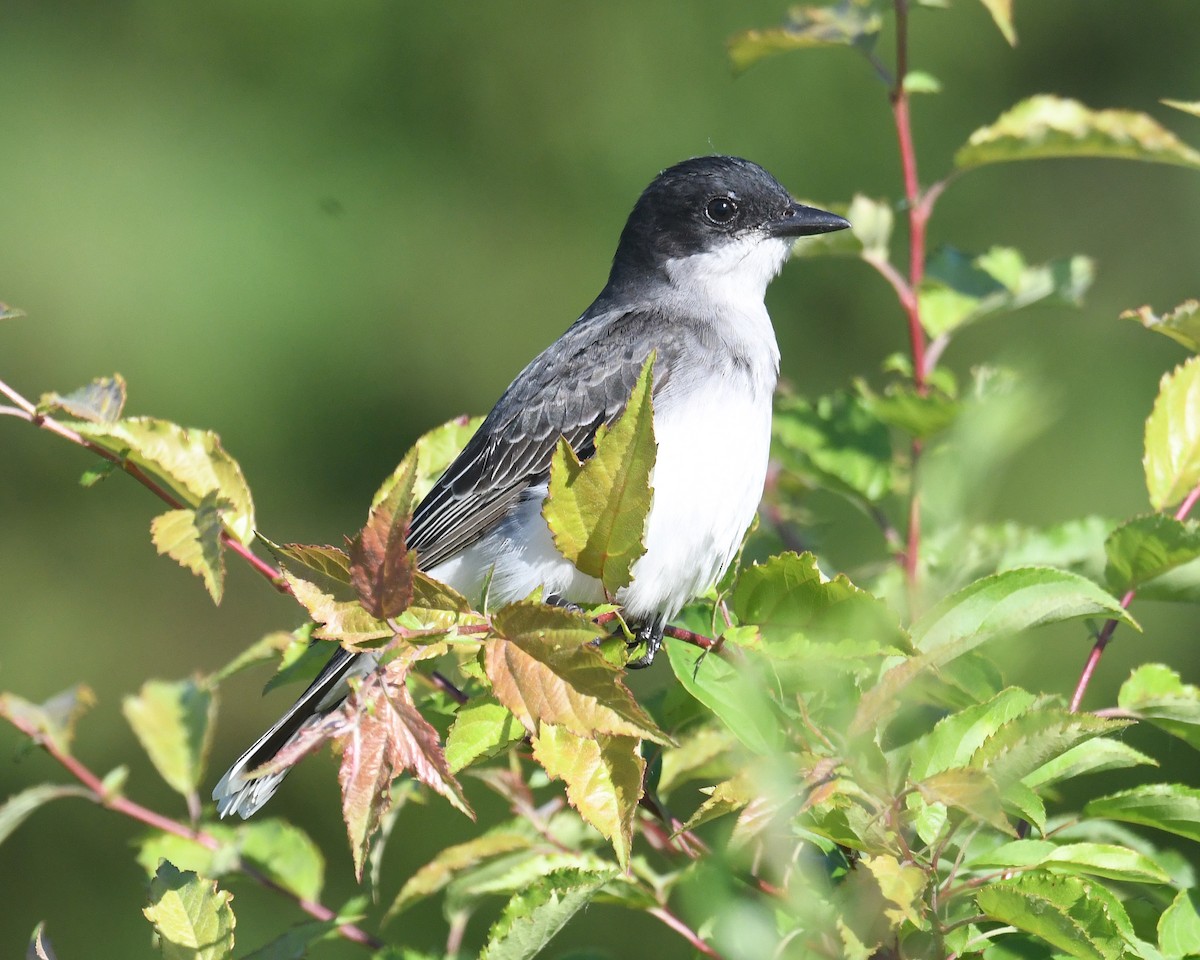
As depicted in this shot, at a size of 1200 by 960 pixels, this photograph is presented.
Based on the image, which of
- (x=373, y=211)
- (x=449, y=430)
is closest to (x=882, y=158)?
(x=373, y=211)

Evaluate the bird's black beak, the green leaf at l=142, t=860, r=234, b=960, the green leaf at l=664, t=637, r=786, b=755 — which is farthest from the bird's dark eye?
the green leaf at l=142, t=860, r=234, b=960

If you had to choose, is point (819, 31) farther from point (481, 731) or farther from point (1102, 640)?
point (481, 731)

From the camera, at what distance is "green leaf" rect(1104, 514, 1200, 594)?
2.07 m

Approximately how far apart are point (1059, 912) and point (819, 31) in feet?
6.21

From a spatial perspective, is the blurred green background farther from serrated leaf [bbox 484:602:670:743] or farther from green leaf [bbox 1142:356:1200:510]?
serrated leaf [bbox 484:602:670:743]

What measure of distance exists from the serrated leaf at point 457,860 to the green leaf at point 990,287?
147cm

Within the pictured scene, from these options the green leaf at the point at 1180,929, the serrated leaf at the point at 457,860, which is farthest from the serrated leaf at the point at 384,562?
the green leaf at the point at 1180,929

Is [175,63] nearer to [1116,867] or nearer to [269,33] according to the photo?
[269,33]

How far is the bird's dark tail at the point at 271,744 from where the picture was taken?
2879 mm

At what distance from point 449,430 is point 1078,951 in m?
1.51

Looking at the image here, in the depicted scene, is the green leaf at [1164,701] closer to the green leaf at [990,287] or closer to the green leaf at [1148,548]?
the green leaf at [1148,548]

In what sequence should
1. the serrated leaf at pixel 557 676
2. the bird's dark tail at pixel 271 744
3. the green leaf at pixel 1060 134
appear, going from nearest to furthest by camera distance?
the serrated leaf at pixel 557 676 < the green leaf at pixel 1060 134 < the bird's dark tail at pixel 271 744

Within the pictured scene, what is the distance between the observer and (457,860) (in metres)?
2.35

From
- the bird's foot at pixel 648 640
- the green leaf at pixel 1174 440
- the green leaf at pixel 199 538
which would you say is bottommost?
the bird's foot at pixel 648 640
